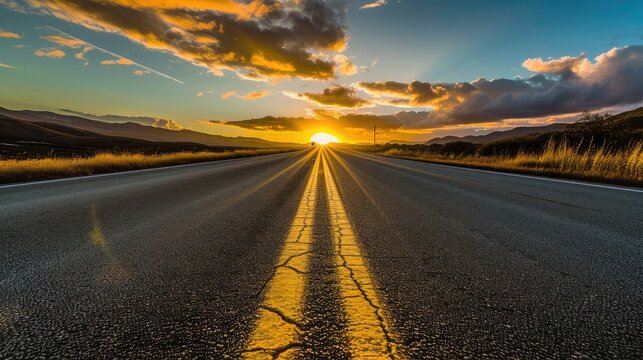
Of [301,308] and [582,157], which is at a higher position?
[582,157]

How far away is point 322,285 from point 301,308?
0.39 meters

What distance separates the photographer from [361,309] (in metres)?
1.94

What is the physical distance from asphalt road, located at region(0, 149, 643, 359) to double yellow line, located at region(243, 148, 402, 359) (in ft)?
0.04

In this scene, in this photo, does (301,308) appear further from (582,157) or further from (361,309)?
(582,157)

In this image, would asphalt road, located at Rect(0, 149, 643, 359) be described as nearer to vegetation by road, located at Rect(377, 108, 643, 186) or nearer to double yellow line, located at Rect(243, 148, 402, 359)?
double yellow line, located at Rect(243, 148, 402, 359)

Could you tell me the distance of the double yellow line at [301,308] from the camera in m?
1.54

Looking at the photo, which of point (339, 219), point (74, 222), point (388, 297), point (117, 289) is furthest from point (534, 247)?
point (74, 222)

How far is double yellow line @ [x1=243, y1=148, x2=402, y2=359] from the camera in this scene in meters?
1.54

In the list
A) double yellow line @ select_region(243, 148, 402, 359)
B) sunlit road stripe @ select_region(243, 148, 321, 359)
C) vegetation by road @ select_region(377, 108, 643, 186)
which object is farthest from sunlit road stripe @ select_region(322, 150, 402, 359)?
vegetation by road @ select_region(377, 108, 643, 186)

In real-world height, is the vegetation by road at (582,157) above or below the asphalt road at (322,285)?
above

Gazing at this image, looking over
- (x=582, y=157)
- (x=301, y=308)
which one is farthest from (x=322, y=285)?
(x=582, y=157)

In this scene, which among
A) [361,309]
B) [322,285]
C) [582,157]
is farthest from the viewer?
[582,157]

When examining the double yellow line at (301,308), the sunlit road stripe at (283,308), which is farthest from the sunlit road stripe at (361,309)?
the sunlit road stripe at (283,308)

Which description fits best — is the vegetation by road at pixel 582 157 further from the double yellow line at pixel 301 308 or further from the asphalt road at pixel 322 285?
the double yellow line at pixel 301 308
